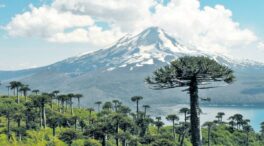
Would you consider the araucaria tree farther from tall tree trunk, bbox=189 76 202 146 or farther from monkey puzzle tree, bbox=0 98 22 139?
monkey puzzle tree, bbox=0 98 22 139

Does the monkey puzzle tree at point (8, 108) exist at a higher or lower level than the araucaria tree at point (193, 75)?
A: lower

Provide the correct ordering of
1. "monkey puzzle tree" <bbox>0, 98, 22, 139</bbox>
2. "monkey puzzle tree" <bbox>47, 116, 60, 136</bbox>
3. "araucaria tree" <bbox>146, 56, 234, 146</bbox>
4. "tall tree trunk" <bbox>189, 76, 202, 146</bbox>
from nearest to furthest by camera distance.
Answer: "araucaria tree" <bbox>146, 56, 234, 146</bbox> → "tall tree trunk" <bbox>189, 76, 202, 146</bbox> → "monkey puzzle tree" <bbox>47, 116, 60, 136</bbox> → "monkey puzzle tree" <bbox>0, 98, 22, 139</bbox>

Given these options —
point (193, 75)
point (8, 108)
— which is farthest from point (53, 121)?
point (193, 75)

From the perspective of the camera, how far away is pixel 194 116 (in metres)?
32.4

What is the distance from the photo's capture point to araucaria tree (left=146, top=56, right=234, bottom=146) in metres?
30.5

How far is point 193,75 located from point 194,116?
325 cm

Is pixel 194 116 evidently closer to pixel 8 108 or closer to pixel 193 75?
pixel 193 75

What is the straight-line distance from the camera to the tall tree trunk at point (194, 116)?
1247 inches

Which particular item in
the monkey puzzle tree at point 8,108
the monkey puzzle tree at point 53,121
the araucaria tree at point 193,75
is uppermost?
the araucaria tree at point 193,75

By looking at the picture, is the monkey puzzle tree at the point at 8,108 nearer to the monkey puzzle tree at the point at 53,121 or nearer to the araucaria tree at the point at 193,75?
the monkey puzzle tree at the point at 53,121

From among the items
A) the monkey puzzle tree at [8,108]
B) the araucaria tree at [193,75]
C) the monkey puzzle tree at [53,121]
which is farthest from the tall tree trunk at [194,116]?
the monkey puzzle tree at [8,108]

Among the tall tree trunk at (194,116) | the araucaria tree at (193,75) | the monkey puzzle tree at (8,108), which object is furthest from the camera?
the monkey puzzle tree at (8,108)

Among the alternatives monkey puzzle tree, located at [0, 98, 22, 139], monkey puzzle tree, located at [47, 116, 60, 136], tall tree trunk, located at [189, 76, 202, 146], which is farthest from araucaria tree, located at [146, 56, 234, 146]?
monkey puzzle tree, located at [0, 98, 22, 139]

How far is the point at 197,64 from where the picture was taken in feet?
100
